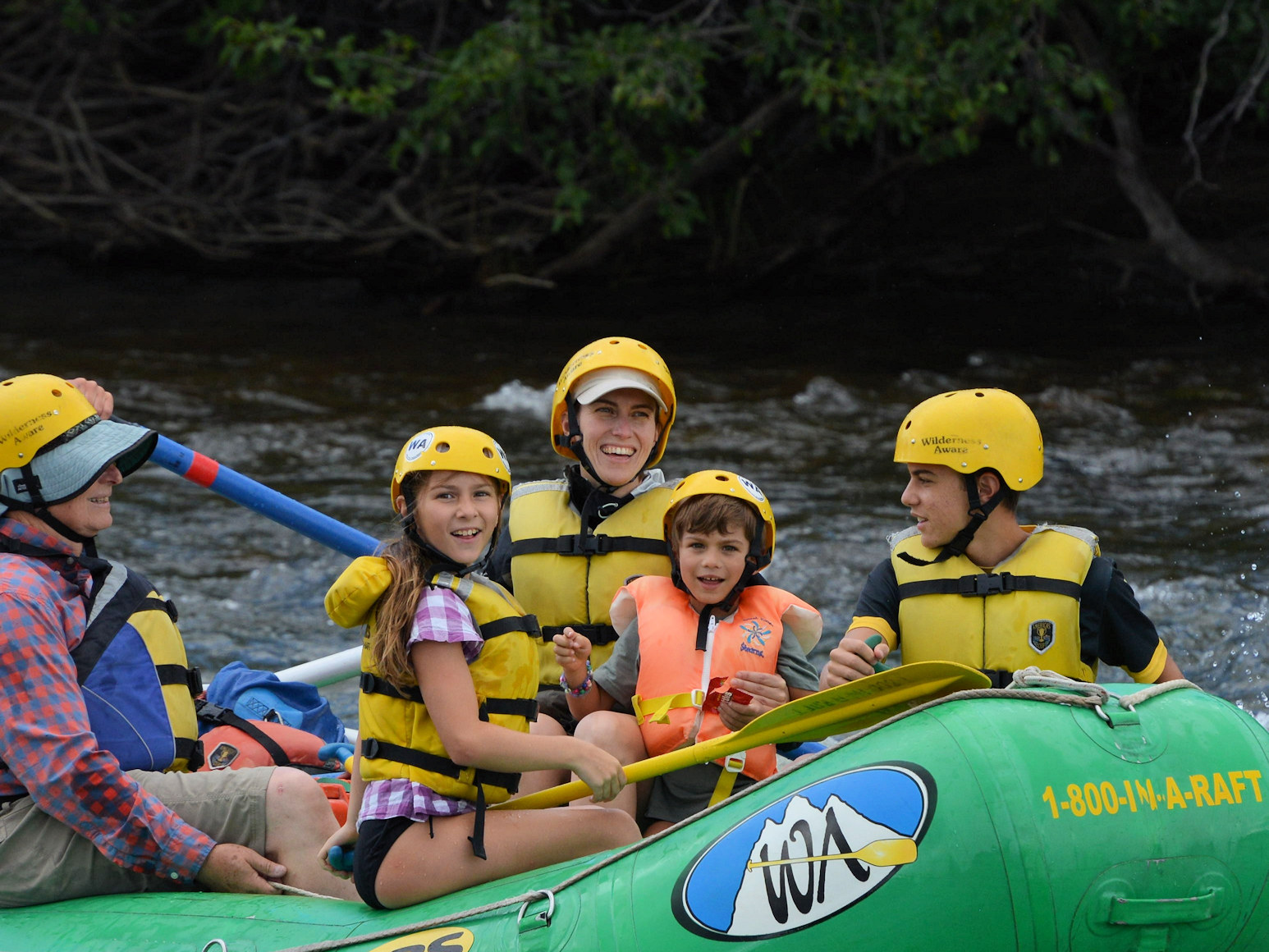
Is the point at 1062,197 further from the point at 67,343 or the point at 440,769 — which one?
the point at 440,769

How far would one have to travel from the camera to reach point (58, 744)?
2.54 metres

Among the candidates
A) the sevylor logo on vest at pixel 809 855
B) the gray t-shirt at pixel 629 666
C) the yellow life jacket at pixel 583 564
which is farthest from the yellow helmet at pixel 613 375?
the sevylor logo on vest at pixel 809 855

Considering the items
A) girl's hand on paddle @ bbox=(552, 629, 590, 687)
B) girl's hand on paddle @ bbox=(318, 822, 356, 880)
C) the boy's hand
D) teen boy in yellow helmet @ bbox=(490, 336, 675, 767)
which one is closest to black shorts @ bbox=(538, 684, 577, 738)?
teen boy in yellow helmet @ bbox=(490, 336, 675, 767)

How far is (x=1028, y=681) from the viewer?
2.26 m

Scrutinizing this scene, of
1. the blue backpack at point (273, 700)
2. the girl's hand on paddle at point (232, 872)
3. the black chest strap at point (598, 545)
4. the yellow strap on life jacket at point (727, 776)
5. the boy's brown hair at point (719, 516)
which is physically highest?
the boy's brown hair at point (719, 516)

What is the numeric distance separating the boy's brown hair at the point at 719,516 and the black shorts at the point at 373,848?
2.67 feet

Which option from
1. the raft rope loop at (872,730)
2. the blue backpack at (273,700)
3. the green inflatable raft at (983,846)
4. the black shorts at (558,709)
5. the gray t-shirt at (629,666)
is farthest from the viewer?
the blue backpack at (273,700)

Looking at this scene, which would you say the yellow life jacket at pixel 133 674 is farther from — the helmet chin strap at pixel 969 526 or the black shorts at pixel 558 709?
the helmet chin strap at pixel 969 526

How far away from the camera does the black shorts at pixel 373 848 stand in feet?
8.07

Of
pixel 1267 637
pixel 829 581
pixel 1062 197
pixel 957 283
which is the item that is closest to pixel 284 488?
Answer: pixel 829 581

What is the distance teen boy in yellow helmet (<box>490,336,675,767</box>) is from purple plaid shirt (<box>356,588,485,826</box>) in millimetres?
760

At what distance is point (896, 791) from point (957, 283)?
10.8m

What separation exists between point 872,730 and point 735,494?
0.77 metres

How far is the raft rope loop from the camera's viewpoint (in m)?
2.15
